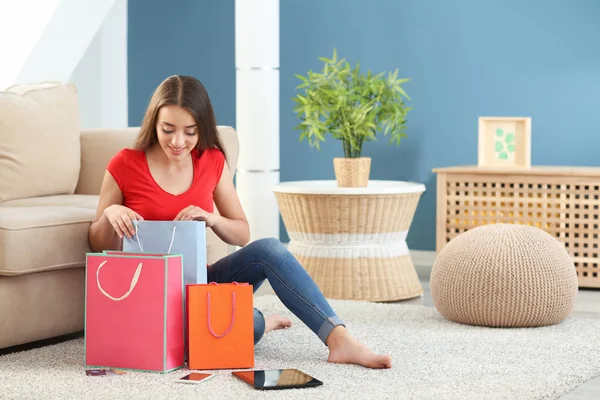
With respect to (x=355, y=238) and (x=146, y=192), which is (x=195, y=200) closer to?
(x=146, y=192)

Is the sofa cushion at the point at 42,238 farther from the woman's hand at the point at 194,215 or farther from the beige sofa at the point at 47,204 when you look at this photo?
the woman's hand at the point at 194,215

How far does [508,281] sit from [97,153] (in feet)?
5.08

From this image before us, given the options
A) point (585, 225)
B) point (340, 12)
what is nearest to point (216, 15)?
point (340, 12)

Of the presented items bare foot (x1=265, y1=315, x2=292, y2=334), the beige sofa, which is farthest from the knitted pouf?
the beige sofa

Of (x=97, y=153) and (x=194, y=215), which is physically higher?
(x=97, y=153)

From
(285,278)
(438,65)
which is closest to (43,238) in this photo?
(285,278)

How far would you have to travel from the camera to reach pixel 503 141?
4160mm

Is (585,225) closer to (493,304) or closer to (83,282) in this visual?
(493,304)

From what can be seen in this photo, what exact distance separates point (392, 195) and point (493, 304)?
77 centimetres

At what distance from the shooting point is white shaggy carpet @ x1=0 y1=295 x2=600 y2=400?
217 centimetres

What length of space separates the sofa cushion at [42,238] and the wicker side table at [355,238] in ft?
3.55

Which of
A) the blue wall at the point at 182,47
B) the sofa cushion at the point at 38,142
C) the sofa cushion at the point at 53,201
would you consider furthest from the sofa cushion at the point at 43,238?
the blue wall at the point at 182,47

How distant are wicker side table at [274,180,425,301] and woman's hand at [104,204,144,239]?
1.31 metres

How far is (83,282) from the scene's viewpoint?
2.80m
